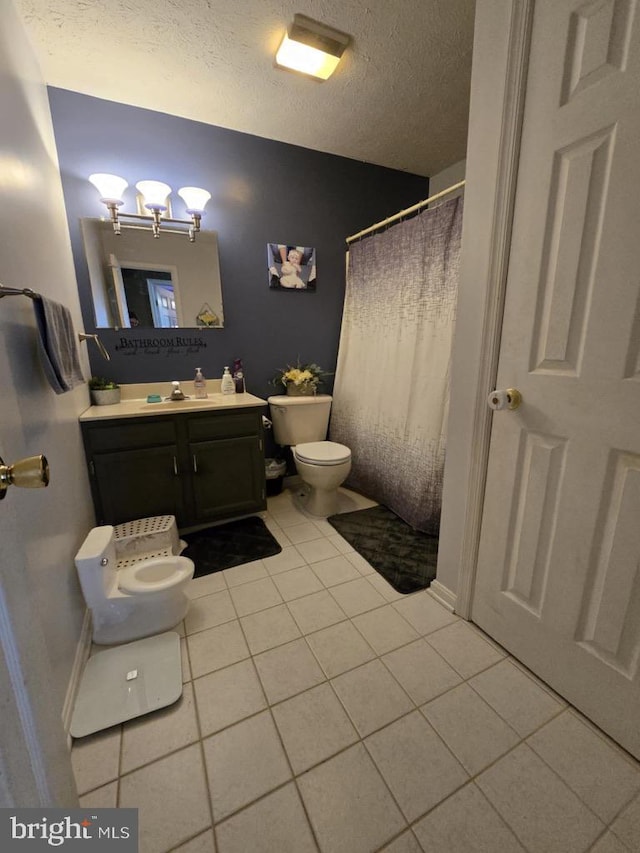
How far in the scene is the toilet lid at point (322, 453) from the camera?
2133 mm

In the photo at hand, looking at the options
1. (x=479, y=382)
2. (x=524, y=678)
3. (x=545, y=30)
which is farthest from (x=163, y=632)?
(x=545, y=30)

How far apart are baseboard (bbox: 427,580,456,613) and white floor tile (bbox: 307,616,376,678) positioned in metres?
0.41

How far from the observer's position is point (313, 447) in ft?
7.62

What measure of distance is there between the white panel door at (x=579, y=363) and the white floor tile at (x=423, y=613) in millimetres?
320

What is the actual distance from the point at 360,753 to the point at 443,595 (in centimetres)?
72

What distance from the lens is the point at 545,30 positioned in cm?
95

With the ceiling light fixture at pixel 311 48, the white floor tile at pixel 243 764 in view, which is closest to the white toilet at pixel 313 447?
the white floor tile at pixel 243 764

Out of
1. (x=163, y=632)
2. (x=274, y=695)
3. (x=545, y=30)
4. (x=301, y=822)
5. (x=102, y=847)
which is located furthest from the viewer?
(x=163, y=632)

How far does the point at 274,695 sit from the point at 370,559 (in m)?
0.83

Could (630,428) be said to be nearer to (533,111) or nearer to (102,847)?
(533,111)

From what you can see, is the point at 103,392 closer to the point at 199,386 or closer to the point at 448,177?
the point at 199,386

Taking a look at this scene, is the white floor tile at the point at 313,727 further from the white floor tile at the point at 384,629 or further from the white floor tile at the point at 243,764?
the white floor tile at the point at 384,629

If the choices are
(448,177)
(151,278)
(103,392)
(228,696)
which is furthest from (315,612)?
(448,177)

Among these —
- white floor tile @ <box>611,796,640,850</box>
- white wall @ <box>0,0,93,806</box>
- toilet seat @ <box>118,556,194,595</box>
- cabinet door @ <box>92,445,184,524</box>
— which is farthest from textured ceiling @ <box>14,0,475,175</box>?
white floor tile @ <box>611,796,640,850</box>
